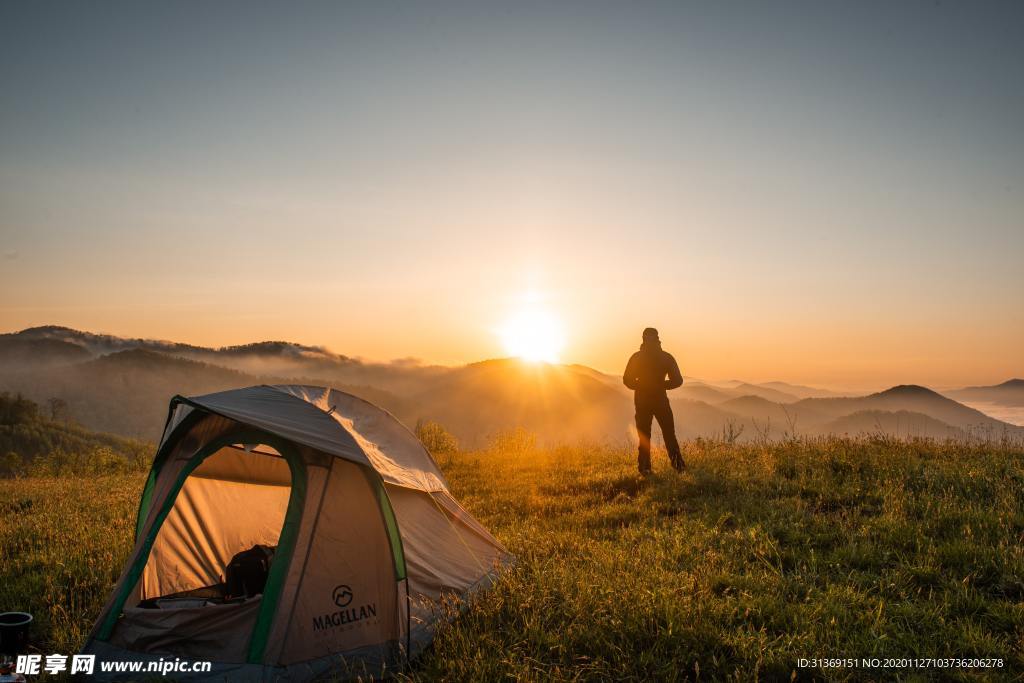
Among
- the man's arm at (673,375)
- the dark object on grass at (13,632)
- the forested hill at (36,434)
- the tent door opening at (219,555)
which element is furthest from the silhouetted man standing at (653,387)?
the forested hill at (36,434)

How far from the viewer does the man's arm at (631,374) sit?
473 inches

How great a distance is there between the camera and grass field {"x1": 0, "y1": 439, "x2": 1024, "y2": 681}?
4.76 metres

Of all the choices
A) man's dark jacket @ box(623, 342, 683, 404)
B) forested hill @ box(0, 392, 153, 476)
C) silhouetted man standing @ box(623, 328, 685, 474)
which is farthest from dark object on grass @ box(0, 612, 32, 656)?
forested hill @ box(0, 392, 153, 476)

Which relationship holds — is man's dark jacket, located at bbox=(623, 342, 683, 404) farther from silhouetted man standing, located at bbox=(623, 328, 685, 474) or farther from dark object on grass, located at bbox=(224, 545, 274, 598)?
dark object on grass, located at bbox=(224, 545, 274, 598)

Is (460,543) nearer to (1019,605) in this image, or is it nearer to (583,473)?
(1019,605)

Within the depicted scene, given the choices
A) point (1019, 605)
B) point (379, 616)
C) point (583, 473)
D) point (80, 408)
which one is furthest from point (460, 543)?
point (80, 408)

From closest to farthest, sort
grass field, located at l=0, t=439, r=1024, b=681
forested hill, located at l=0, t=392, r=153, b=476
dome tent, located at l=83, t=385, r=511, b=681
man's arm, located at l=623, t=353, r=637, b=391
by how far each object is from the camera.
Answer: grass field, located at l=0, t=439, r=1024, b=681 → dome tent, located at l=83, t=385, r=511, b=681 → man's arm, located at l=623, t=353, r=637, b=391 → forested hill, located at l=0, t=392, r=153, b=476

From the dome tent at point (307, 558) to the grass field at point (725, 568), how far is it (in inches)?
18.0

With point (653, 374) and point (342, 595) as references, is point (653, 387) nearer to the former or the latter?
Result: point (653, 374)

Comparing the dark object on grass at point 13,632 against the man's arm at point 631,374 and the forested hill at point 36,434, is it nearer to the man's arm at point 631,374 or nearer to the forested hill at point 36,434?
the man's arm at point 631,374

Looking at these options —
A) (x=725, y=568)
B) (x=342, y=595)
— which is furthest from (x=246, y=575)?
(x=725, y=568)

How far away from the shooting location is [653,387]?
1188 centimetres

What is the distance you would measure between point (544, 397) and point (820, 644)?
7418 inches

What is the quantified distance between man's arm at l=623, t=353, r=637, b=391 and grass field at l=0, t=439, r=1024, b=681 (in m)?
1.90
